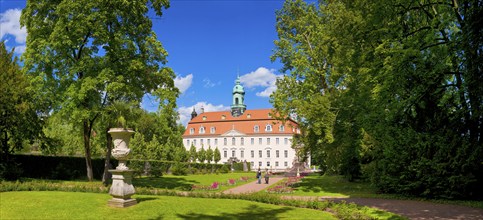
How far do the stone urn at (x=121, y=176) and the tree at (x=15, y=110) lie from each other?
444 inches

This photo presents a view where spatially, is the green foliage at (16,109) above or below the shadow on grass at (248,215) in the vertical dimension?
above

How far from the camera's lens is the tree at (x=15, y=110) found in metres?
21.8

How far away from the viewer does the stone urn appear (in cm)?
1210

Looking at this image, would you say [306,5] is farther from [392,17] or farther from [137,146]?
[137,146]

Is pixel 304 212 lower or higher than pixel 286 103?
lower

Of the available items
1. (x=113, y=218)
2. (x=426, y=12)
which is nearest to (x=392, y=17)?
(x=426, y=12)

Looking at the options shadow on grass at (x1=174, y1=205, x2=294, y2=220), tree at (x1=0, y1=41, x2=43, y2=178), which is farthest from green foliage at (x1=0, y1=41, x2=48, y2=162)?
shadow on grass at (x1=174, y1=205, x2=294, y2=220)

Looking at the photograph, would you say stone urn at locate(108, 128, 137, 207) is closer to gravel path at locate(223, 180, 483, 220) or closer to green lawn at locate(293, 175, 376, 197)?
gravel path at locate(223, 180, 483, 220)

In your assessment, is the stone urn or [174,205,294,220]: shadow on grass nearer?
[174,205,294,220]: shadow on grass

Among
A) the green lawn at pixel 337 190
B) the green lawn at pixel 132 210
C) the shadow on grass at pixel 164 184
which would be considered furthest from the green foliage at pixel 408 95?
the shadow on grass at pixel 164 184

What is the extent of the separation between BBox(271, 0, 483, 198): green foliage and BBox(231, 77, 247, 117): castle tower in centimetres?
6149

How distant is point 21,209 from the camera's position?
439 inches

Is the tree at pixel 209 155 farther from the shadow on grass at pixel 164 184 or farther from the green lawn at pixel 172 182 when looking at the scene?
the shadow on grass at pixel 164 184

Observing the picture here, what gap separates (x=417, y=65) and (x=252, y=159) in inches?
2610
